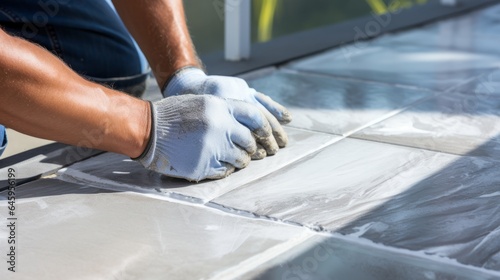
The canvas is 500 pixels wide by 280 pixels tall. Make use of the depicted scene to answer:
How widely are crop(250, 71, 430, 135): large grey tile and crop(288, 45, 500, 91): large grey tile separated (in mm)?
96

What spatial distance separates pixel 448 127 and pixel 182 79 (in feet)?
2.22

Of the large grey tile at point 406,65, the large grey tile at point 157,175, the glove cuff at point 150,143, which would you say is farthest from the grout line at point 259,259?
the large grey tile at point 406,65

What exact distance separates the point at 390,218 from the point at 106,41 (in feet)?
3.71

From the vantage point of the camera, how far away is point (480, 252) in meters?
1.45

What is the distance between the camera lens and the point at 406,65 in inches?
110

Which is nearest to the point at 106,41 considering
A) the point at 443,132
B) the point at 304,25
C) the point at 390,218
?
the point at 443,132

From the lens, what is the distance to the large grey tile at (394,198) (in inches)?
59.4

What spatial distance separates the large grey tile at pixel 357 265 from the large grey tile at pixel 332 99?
70 centimetres

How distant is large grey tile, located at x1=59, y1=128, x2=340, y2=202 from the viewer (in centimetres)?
175

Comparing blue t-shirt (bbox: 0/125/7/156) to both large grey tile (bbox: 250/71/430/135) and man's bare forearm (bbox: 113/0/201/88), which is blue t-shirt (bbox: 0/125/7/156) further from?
large grey tile (bbox: 250/71/430/135)

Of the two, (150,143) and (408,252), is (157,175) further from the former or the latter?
(408,252)

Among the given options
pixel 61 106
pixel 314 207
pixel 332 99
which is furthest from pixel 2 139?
pixel 332 99

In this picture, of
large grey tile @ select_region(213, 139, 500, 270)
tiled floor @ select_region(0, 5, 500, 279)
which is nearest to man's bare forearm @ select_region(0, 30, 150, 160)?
tiled floor @ select_region(0, 5, 500, 279)

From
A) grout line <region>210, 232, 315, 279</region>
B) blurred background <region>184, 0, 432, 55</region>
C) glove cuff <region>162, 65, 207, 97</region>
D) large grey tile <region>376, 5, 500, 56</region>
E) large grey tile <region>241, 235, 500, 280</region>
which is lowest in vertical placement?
blurred background <region>184, 0, 432, 55</region>
